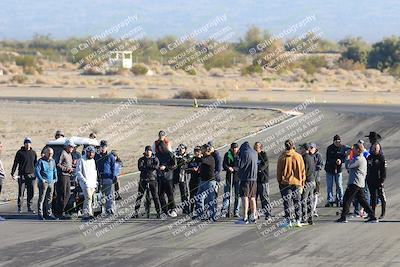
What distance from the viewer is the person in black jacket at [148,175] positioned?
19.2 m

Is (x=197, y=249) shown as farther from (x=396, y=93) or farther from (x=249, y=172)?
(x=396, y=93)

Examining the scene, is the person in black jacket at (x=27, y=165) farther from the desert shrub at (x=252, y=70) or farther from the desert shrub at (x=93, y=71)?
the desert shrub at (x=93, y=71)

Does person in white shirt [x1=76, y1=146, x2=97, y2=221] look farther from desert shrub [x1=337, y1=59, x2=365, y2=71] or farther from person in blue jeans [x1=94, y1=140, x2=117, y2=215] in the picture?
desert shrub [x1=337, y1=59, x2=365, y2=71]

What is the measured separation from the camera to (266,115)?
46469 millimetres

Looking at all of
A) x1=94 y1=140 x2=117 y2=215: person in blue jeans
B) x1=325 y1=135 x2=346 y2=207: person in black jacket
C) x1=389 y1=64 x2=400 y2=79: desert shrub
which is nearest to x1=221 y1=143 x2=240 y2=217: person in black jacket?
x1=94 y1=140 x2=117 y2=215: person in blue jeans

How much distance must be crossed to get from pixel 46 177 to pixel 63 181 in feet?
1.20

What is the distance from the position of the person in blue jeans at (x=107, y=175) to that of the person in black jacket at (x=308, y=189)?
4.03 metres

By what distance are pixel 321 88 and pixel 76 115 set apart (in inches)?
1266

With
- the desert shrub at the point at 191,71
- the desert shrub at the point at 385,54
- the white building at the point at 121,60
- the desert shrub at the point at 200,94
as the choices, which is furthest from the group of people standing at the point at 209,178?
the desert shrub at the point at 385,54

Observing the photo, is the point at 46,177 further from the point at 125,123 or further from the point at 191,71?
the point at 191,71

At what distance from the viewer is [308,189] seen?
1842 centimetres

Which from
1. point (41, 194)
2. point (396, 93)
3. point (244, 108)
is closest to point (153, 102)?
point (244, 108)

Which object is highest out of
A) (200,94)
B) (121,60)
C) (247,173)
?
(121,60)

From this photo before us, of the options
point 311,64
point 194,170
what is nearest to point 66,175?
point 194,170
